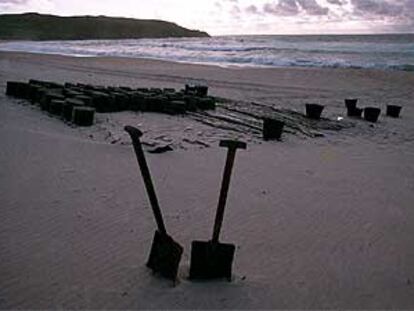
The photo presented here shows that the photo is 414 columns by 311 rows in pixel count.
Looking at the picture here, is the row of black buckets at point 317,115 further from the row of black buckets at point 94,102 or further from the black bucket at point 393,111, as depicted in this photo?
the row of black buckets at point 94,102

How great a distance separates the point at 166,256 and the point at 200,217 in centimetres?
126

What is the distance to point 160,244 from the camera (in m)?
3.49

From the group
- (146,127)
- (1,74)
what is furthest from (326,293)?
(1,74)

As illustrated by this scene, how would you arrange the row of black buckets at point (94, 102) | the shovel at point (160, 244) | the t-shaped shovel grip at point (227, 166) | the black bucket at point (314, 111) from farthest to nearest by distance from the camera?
1. the black bucket at point (314, 111)
2. the row of black buckets at point (94, 102)
3. the shovel at point (160, 244)
4. the t-shaped shovel grip at point (227, 166)

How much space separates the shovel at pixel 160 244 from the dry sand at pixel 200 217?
9cm

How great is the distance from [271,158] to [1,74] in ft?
42.4

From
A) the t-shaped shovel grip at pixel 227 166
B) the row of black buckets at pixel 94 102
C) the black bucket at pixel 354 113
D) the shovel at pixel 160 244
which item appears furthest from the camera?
the black bucket at pixel 354 113

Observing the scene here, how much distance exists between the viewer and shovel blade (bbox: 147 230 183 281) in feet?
11.2

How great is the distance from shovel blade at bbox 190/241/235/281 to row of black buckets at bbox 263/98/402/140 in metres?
5.00

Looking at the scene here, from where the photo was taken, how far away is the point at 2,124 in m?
7.98

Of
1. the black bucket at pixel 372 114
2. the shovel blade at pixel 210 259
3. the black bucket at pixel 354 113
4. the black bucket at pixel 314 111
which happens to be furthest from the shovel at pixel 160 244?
the black bucket at pixel 354 113

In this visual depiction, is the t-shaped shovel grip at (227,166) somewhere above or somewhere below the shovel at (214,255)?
above

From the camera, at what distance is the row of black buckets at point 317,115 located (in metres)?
8.27

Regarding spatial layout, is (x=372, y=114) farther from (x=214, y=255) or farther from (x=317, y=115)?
(x=214, y=255)
